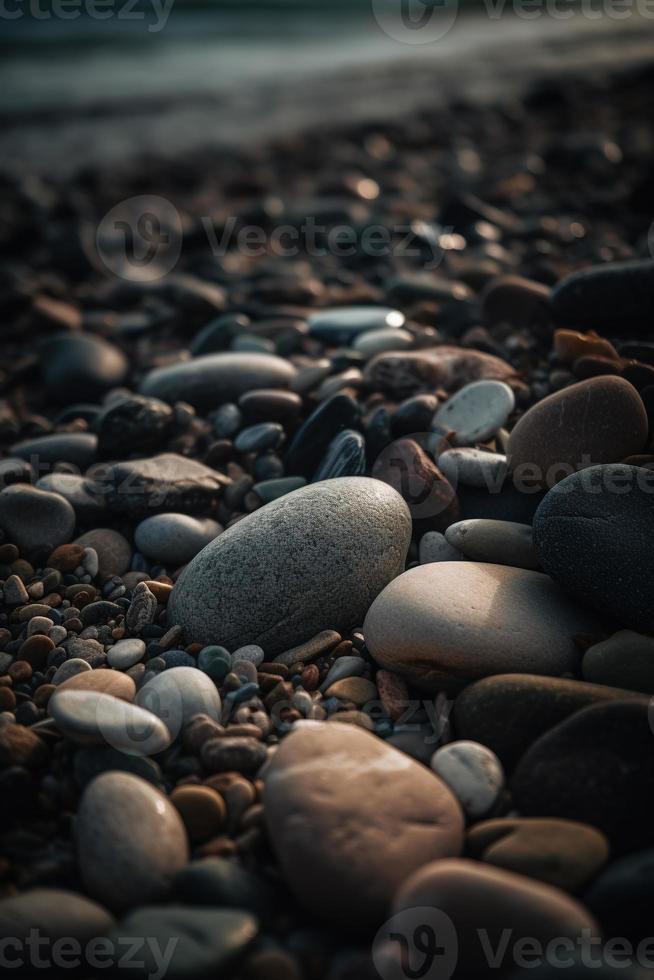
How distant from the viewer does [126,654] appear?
2.32 meters

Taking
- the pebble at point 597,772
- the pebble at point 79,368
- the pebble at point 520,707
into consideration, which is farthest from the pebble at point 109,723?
the pebble at point 79,368

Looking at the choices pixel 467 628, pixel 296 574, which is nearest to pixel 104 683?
pixel 296 574

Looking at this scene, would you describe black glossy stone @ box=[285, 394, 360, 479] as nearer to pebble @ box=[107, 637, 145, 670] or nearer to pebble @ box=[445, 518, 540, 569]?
pebble @ box=[445, 518, 540, 569]

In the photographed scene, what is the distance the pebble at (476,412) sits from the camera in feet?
9.51

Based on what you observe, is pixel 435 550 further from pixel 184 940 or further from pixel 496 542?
pixel 184 940

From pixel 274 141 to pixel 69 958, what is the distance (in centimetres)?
936

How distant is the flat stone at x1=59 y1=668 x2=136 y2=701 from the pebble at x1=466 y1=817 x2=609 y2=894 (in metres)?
1.05

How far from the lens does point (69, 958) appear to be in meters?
1.54

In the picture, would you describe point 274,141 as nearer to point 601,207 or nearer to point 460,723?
point 601,207

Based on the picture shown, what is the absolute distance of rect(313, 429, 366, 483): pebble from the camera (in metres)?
2.79

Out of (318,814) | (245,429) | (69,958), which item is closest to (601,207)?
(245,429)

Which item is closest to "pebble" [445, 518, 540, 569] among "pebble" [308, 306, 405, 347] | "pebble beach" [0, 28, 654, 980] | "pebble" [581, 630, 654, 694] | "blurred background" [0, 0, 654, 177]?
"pebble beach" [0, 28, 654, 980]

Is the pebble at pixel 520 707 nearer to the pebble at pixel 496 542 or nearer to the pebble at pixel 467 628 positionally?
the pebble at pixel 467 628

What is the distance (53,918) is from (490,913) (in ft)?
3.05
